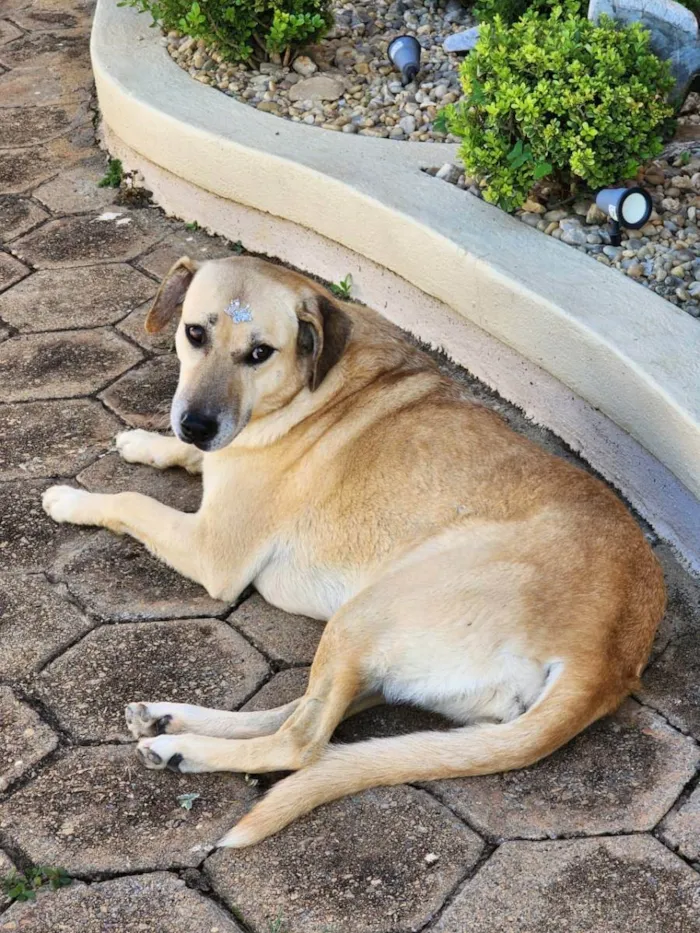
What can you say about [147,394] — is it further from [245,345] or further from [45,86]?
[45,86]

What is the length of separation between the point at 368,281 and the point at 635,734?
255 cm

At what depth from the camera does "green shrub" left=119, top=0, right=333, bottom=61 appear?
18.6ft

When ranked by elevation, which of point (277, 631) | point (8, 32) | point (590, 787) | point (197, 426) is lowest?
point (8, 32)

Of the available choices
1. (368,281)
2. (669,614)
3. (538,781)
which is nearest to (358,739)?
(538,781)

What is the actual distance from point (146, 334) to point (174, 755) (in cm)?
240

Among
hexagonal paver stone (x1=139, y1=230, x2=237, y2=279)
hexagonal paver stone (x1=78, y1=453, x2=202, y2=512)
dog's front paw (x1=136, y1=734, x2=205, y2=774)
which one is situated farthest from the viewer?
hexagonal paver stone (x1=139, y1=230, x2=237, y2=279)

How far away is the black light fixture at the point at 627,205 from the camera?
174 inches

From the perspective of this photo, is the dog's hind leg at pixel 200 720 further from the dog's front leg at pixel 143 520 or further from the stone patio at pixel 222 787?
the dog's front leg at pixel 143 520

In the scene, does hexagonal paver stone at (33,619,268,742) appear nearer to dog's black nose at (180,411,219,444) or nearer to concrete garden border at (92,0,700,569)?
dog's black nose at (180,411,219,444)

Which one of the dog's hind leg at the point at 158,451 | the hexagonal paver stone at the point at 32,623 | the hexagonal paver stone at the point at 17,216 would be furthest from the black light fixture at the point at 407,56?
the hexagonal paver stone at the point at 32,623

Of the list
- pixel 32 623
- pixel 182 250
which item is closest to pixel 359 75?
pixel 182 250

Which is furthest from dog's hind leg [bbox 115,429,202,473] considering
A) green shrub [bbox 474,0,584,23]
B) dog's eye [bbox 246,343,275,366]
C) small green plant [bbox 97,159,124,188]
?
green shrub [bbox 474,0,584,23]

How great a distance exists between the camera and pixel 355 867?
2.89 meters

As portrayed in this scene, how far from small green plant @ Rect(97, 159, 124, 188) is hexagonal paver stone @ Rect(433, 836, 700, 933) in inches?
172
